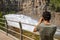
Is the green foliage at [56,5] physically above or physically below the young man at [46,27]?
below

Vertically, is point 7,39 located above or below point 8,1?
above

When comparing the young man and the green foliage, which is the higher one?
the young man

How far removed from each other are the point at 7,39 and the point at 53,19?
31211 millimetres

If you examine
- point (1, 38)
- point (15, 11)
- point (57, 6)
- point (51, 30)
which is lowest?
point (15, 11)

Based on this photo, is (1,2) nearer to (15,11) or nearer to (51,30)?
(15,11)

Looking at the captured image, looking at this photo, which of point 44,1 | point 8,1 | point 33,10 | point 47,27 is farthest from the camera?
point 8,1

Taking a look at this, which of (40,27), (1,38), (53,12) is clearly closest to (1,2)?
(53,12)

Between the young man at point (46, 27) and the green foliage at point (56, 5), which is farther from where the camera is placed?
the green foliage at point (56, 5)

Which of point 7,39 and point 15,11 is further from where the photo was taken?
point 15,11

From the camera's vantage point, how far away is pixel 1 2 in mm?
63812

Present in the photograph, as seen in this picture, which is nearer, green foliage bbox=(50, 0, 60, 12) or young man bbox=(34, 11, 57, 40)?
young man bbox=(34, 11, 57, 40)

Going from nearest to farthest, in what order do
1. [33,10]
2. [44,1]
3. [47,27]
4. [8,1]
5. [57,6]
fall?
[47,27] → [57,6] → [44,1] → [33,10] → [8,1]

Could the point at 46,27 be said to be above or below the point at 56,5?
above

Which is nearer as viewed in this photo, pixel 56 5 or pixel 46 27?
pixel 46 27
